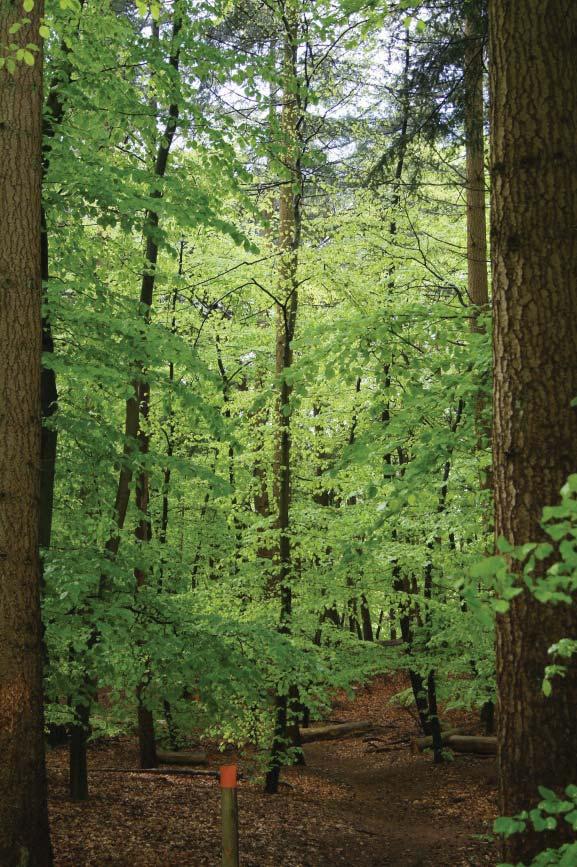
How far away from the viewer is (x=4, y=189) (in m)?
4.96

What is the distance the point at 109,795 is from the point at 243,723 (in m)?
2.01

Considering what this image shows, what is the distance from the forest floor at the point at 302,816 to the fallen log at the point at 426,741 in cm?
20

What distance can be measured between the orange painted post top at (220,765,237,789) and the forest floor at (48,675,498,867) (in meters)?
1.93

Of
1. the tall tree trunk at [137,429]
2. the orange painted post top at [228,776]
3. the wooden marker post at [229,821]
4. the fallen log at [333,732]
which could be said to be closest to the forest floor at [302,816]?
the tall tree trunk at [137,429]

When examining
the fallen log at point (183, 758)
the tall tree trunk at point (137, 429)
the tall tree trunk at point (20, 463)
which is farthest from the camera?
the fallen log at point (183, 758)

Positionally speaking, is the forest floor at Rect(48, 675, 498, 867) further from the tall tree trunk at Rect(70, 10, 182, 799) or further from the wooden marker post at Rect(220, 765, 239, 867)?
the wooden marker post at Rect(220, 765, 239, 867)

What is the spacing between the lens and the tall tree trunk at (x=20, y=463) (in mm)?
4691

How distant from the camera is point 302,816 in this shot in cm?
987

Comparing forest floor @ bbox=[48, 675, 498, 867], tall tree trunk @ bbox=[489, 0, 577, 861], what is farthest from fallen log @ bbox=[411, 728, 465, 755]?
tall tree trunk @ bbox=[489, 0, 577, 861]

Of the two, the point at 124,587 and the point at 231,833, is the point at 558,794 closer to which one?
the point at 231,833

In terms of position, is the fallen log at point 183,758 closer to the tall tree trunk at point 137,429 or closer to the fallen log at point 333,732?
the tall tree trunk at point 137,429

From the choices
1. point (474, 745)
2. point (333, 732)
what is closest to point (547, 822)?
point (474, 745)

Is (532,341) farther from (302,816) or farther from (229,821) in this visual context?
(302,816)

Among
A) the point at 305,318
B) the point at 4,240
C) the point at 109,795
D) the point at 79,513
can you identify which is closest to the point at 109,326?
the point at 4,240
